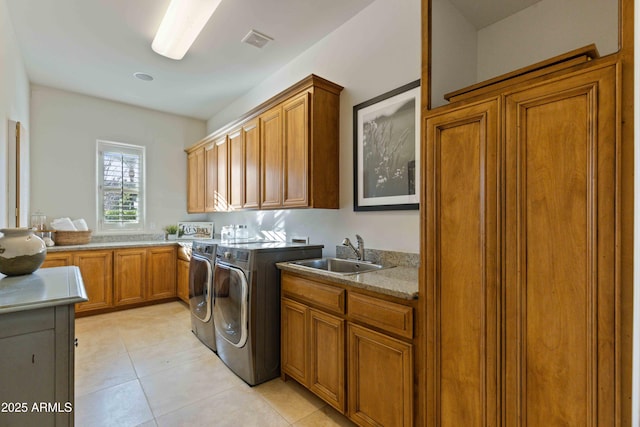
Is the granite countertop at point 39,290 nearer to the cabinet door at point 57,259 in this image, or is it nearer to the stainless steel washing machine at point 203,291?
the stainless steel washing machine at point 203,291

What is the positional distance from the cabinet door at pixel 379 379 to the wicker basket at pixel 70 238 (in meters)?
3.81

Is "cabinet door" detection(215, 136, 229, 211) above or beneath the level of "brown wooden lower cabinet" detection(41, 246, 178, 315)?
above

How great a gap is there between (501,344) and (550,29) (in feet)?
5.49

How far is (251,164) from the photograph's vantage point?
3199mm

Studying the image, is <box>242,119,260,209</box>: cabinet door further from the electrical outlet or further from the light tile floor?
the light tile floor

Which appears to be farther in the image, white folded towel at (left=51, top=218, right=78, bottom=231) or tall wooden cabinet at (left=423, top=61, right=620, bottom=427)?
white folded towel at (left=51, top=218, right=78, bottom=231)

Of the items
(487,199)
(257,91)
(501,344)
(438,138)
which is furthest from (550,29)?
(257,91)

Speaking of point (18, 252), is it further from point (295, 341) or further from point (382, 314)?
point (382, 314)

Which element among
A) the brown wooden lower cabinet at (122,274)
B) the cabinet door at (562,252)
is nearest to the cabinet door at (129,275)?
the brown wooden lower cabinet at (122,274)

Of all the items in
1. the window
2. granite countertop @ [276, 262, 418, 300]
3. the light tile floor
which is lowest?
the light tile floor

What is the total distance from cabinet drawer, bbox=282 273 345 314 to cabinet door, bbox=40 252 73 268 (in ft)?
9.55

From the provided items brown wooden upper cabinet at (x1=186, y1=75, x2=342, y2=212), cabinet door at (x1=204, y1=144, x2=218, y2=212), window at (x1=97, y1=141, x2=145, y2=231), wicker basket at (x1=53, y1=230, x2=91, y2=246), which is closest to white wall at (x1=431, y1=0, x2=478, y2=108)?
brown wooden upper cabinet at (x1=186, y1=75, x2=342, y2=212)

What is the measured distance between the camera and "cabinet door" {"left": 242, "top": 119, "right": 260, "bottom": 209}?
3.09 m

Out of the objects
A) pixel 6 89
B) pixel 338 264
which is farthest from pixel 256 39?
pixel 338 264
